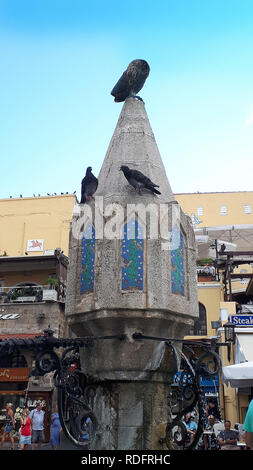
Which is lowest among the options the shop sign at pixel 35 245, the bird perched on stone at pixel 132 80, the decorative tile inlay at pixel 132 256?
the decorative tile inlay at pixel 132 256

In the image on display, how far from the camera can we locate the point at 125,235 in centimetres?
448

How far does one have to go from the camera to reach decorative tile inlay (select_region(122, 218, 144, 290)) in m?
4.30

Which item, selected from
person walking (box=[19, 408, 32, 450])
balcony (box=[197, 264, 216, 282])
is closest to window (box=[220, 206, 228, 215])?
balcony (box=[197, 264, 216, 282])

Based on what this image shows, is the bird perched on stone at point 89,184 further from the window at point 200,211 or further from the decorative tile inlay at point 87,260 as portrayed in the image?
the window at point 200,211

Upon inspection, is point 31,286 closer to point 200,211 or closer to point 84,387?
point 84,387

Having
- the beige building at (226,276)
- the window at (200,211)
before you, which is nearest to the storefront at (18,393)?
the beige building at (226,276)

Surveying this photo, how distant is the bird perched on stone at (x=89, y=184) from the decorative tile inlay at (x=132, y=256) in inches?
25.7

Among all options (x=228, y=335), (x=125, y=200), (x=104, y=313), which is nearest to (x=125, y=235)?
(x=125, y=200)

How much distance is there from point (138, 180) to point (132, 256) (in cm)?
75

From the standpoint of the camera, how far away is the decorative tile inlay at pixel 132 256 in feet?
14.1

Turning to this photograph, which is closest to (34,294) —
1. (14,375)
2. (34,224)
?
(14,375)

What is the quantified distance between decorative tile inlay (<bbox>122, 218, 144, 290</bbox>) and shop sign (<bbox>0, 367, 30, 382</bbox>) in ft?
46.9

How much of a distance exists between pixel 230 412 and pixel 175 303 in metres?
14.5

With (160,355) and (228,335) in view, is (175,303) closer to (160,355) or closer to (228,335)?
(160,355)
